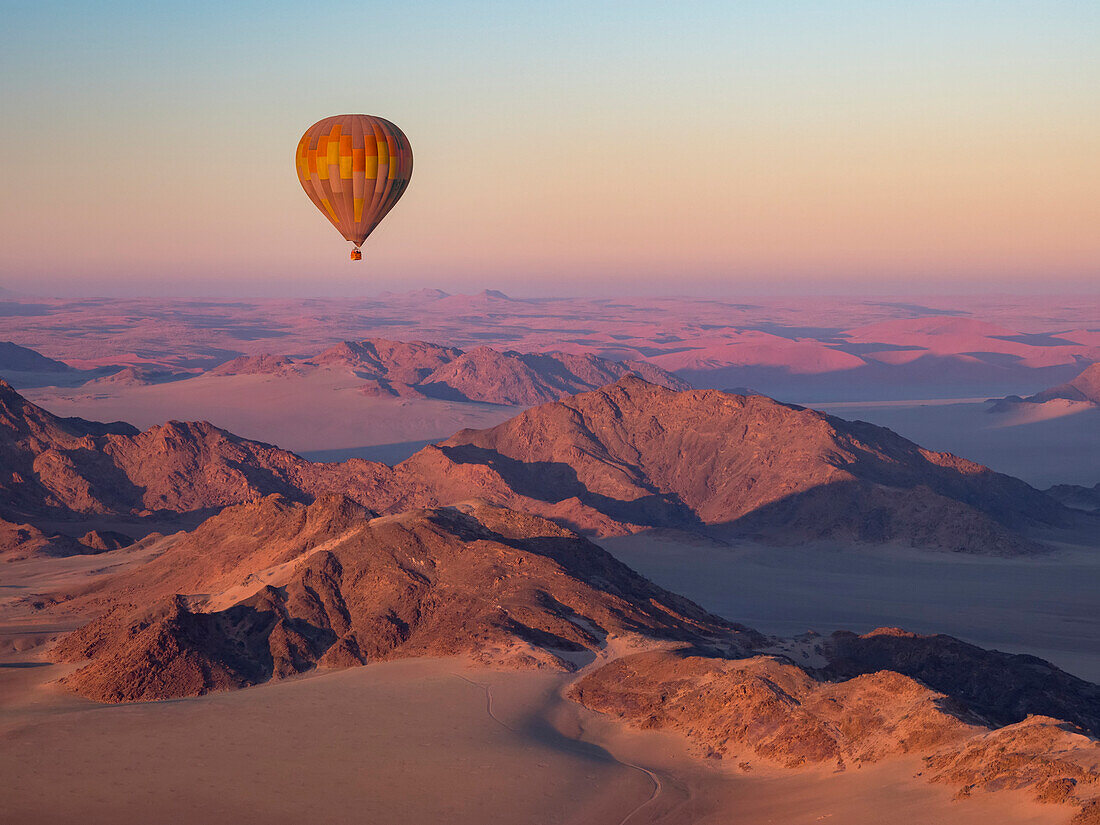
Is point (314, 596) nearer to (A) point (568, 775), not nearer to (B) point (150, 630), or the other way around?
(B) point (150, 630)

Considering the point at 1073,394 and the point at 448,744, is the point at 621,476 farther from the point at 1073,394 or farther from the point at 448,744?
the point at 1073,394

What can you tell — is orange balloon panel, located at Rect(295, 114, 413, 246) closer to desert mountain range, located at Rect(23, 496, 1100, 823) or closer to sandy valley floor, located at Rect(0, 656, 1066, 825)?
desert mountain range, located at Rect(23, 496, 1100, 823)

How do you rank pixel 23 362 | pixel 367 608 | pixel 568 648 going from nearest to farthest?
pixel 568 648 < pixel 367 608 < pixel 23 362

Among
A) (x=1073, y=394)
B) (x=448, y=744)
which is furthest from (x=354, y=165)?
(x=1073, y=394)

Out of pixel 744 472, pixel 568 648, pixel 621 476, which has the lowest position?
pixel 621 476

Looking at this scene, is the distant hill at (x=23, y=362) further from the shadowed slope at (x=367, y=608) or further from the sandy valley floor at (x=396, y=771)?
the sandy valley floor at (x=396, y=771)

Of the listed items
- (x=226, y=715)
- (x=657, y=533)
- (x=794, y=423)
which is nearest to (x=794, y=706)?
(x=226, y=715)
